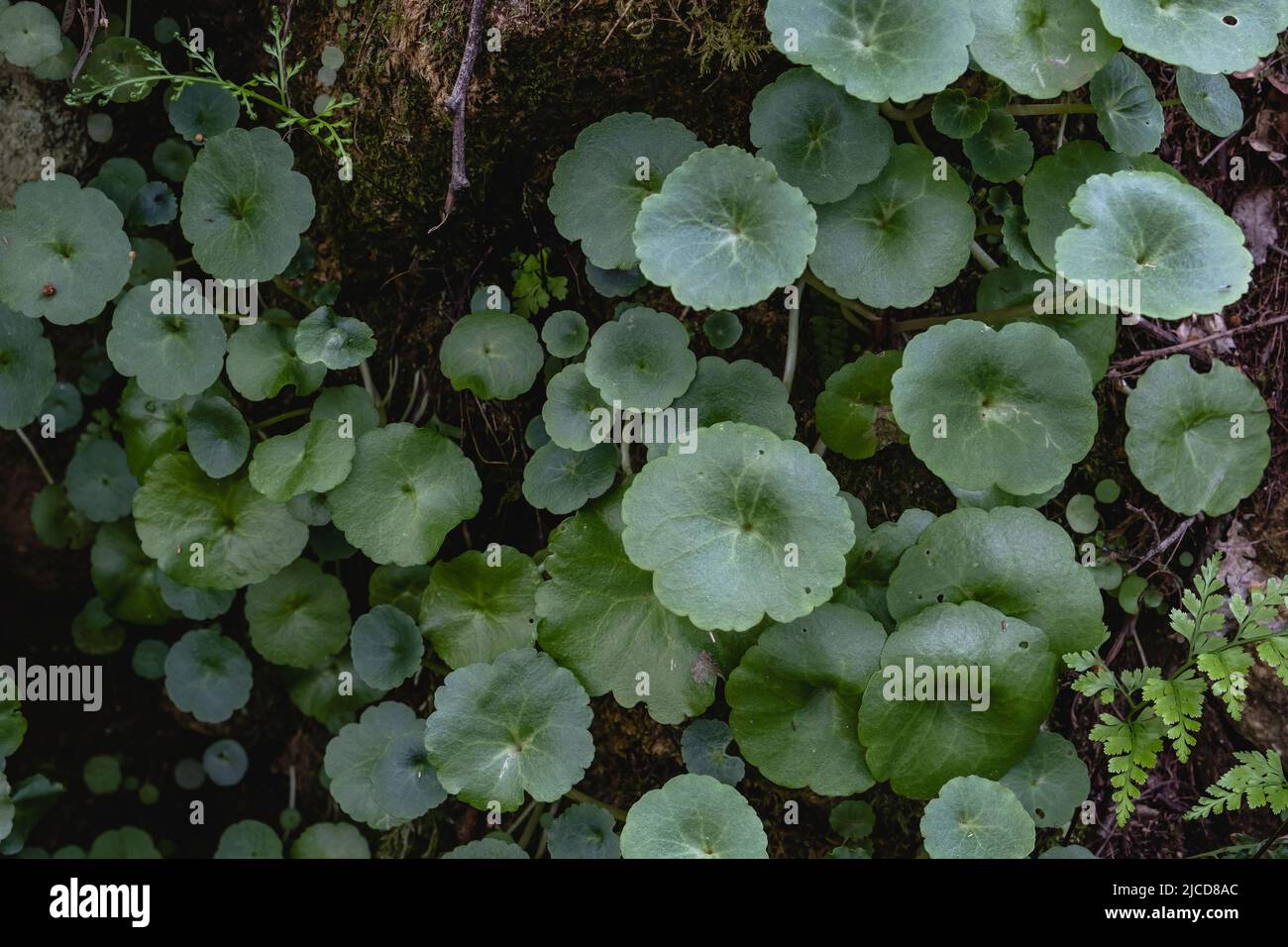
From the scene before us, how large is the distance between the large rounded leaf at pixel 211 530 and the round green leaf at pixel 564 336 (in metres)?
0.82

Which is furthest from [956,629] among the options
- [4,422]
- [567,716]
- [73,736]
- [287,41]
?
[73,736]

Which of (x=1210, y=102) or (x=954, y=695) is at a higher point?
(x=1210, y=102)

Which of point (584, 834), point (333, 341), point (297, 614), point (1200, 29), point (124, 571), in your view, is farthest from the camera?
point (124, 571)

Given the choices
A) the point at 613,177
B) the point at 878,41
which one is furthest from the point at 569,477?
the point at 878,41

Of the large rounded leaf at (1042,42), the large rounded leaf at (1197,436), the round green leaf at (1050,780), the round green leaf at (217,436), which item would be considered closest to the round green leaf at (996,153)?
the large rounded leaf at (1042,42)

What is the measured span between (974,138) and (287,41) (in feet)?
5.48

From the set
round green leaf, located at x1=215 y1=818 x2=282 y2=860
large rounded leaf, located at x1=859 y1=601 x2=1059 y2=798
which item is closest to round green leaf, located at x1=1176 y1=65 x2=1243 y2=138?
large rounded leaf, located at x1=859 y1=601 x2=1059 y2=798

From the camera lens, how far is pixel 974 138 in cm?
Answer: 230

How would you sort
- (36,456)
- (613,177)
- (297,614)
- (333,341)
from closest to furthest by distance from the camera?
(613,177) < (333,341) < (297,614) < (36,456)

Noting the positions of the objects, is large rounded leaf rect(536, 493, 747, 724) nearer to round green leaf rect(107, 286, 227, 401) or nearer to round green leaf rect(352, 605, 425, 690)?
round green leaf rect(352, 605, 425, 690)

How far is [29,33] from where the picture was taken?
8.04 feet

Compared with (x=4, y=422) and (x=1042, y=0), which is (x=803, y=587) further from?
(x=4, y=422)

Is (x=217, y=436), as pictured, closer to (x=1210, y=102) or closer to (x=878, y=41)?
(x=878, y=41)

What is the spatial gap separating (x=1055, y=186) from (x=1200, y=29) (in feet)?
1.35
